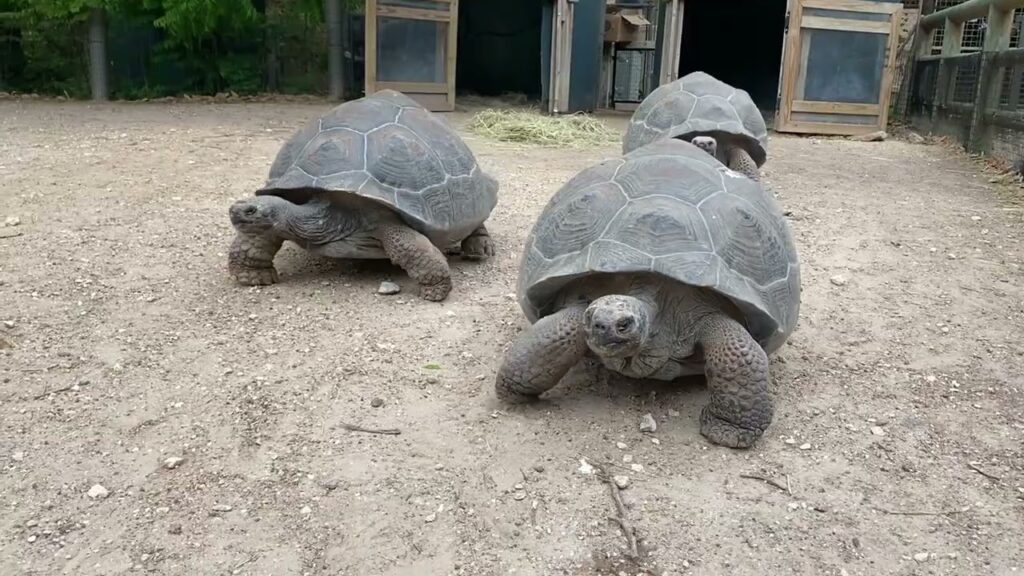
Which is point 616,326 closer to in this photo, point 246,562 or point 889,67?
point 246,562

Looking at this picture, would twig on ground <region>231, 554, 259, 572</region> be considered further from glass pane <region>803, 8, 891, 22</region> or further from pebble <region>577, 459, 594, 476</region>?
glass pane <region>803, 8, 891, 22</region>

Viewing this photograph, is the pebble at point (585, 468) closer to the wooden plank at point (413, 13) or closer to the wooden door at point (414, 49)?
the wooden door at point (414, 49)

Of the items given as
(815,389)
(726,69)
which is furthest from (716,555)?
(726,69)

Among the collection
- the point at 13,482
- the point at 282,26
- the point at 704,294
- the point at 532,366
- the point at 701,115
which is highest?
the point at 282,26

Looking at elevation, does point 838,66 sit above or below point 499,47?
below

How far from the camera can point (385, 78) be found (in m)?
10.9

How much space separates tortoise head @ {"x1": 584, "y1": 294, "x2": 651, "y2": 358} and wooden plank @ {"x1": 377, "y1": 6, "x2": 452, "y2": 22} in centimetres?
905

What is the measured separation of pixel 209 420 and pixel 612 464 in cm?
131

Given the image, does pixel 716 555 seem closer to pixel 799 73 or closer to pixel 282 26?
pixel 799 73

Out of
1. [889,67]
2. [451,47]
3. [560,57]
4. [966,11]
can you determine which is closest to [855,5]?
[889,67]

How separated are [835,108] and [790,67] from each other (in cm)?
76

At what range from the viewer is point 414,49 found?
11.0 m

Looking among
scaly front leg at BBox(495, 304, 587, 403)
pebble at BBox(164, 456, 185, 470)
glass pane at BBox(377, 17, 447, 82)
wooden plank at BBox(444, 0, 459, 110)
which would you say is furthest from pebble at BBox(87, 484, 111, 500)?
wooden plank at BBox(444, 0, 459, 110)

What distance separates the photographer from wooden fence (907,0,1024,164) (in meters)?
7.84
